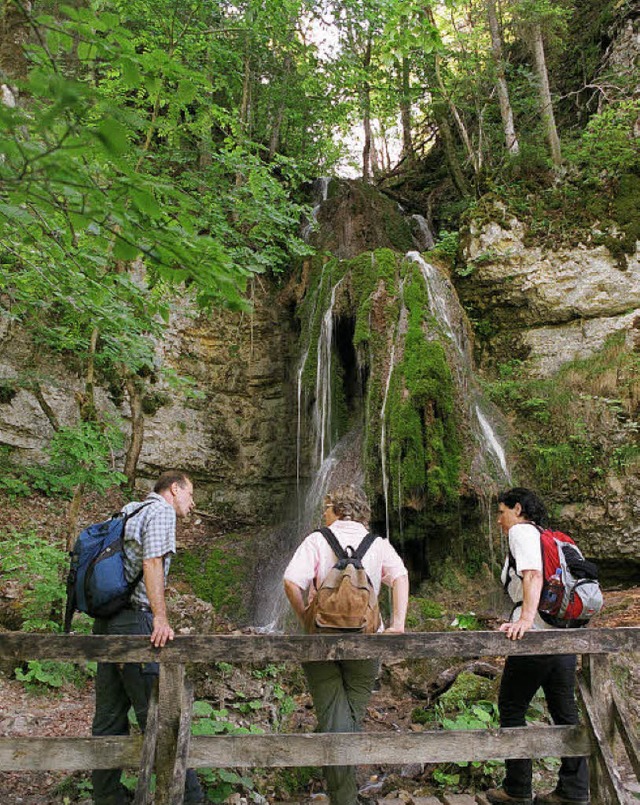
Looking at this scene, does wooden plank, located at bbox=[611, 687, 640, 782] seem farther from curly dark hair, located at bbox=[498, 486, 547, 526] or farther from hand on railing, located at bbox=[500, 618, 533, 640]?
curly dark hair, located at bbox=[498, 486, 547, 526]

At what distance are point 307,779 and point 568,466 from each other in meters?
7.28

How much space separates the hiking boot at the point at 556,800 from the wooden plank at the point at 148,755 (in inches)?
84.7

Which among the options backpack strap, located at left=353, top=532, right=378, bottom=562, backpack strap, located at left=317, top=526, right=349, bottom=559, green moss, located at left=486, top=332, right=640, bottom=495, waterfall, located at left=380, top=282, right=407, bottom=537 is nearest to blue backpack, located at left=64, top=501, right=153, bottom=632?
backpack strap, located at left=317, top=526, right=349, bottom=559

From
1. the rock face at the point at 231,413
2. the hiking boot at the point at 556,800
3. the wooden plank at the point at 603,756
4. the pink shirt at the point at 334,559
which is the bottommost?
the hiking boot at the point at 556,800

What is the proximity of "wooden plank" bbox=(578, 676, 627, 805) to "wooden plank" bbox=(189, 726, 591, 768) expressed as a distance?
9 cm

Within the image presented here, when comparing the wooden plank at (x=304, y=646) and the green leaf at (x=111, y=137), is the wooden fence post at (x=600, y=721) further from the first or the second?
the green leaf at (x=111, y=137)

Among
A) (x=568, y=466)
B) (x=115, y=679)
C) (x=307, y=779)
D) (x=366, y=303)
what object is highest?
(x=366, y=303)

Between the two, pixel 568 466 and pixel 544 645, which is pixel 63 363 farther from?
pixel 544 645

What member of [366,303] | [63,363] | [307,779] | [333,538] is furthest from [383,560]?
[63,363]

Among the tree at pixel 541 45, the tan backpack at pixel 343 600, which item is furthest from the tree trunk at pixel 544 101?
the tan backpack at pixel 343 600

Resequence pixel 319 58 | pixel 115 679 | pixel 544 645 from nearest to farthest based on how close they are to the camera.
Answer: pixel 544 645 < pixel 115 679 < pixel 319 58

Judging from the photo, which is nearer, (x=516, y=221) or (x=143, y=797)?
(x=143, y=797)

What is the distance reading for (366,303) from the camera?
33.6 ft

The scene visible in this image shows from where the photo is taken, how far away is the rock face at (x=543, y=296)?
10922 millimetres
